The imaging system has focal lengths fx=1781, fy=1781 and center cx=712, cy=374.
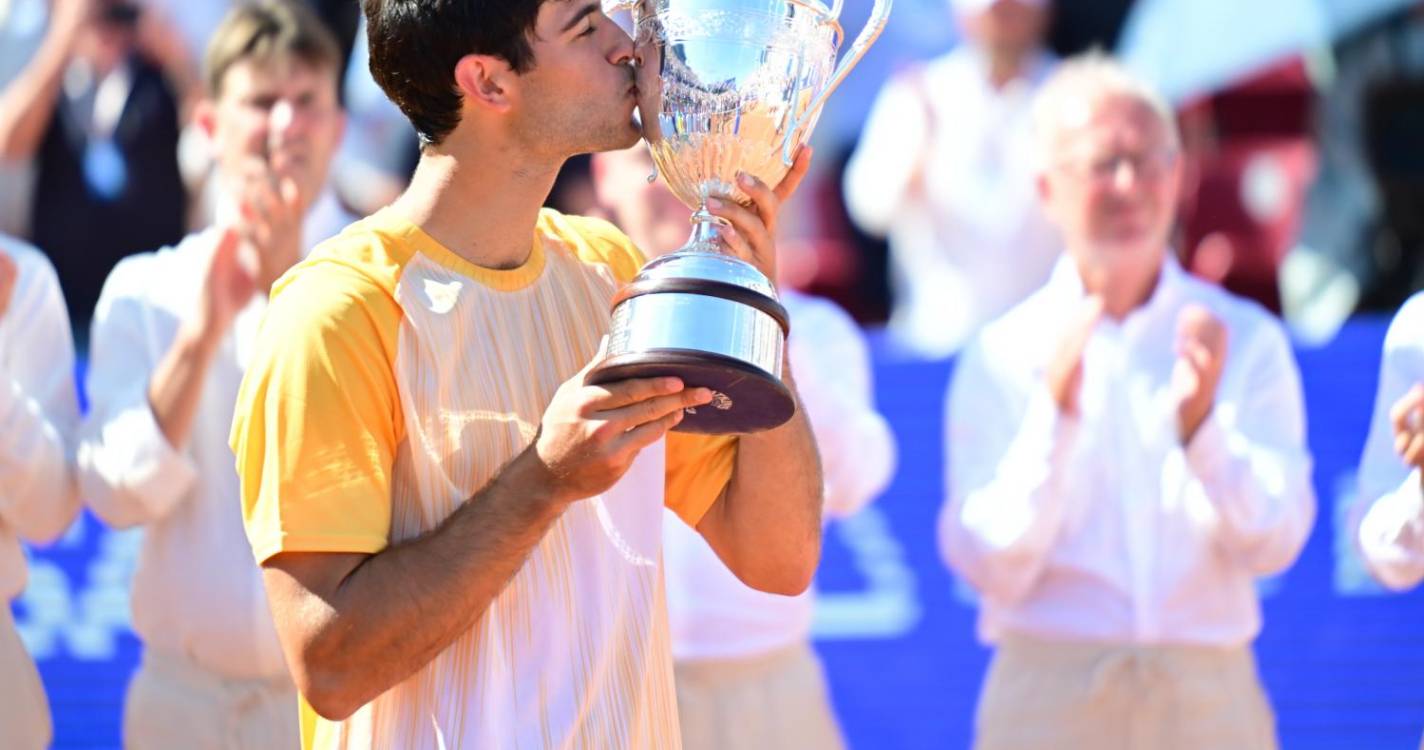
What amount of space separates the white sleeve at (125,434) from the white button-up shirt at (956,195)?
2.83m

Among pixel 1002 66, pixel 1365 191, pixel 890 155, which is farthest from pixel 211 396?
pixel 1365 191

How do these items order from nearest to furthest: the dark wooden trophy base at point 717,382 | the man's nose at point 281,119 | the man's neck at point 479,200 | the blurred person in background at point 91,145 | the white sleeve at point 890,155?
the dark wooden trophy base at point 717,382, the man's neck at point 479,200, the man's nose at point 281,119, the blurred person in background at point 91,145, the white sleeve at point 890,155

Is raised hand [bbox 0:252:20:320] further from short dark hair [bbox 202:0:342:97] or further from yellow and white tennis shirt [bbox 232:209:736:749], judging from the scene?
yellow and white tennis shirt [bbox 232:209:736:749]

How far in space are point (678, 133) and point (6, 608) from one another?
213 centimetres

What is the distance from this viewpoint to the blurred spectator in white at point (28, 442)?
3648mm

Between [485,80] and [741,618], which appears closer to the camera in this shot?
[485,80]

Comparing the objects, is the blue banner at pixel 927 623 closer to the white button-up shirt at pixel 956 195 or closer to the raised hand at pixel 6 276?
the white button-up shirt at pixel 956 195

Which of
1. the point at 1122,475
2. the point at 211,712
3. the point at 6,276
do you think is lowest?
the point at 211,712

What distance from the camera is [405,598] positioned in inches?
86.4

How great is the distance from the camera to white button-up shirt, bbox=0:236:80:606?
12.4ft

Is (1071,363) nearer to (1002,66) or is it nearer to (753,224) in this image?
(753,224)

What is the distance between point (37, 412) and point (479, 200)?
1892 millimetres

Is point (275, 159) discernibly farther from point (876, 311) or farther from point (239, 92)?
point (876, 311)

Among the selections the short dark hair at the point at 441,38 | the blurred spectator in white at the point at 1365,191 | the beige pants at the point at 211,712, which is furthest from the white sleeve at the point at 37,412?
the blurred spectator in white at the point at 1365,191
